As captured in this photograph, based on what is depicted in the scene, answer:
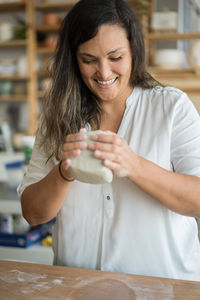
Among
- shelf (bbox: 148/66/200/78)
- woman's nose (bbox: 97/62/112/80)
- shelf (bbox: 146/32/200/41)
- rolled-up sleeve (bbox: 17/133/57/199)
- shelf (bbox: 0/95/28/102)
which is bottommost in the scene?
shelf (bbox: 0/95/28/102)

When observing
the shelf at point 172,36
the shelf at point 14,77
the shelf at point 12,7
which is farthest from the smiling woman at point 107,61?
the shelf at point 12,7

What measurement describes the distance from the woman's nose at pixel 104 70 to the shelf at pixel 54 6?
144 inches

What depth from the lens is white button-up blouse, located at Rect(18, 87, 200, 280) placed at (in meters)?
0.99

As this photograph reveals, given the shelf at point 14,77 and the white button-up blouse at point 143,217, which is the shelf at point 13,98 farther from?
the white button-up blouse at point 143,217

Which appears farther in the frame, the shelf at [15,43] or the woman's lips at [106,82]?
the shelf at [15,43]

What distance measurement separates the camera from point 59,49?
1092mm

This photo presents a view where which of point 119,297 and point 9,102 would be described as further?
point 9,102

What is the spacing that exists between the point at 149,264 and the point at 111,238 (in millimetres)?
122

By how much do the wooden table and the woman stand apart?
0.56 ft

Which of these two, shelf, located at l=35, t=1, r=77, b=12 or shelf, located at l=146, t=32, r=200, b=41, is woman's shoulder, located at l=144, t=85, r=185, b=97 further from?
shelf, located at l=35, t=1, r=77, b=12

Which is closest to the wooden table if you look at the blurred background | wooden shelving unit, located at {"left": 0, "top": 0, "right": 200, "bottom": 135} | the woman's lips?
the woman's lips

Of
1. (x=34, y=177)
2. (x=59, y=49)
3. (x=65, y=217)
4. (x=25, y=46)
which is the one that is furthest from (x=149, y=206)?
(x=25, y=46)

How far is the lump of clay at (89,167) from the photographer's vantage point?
2.65ft

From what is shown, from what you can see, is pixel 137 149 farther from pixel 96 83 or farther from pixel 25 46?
pixel 25 46
